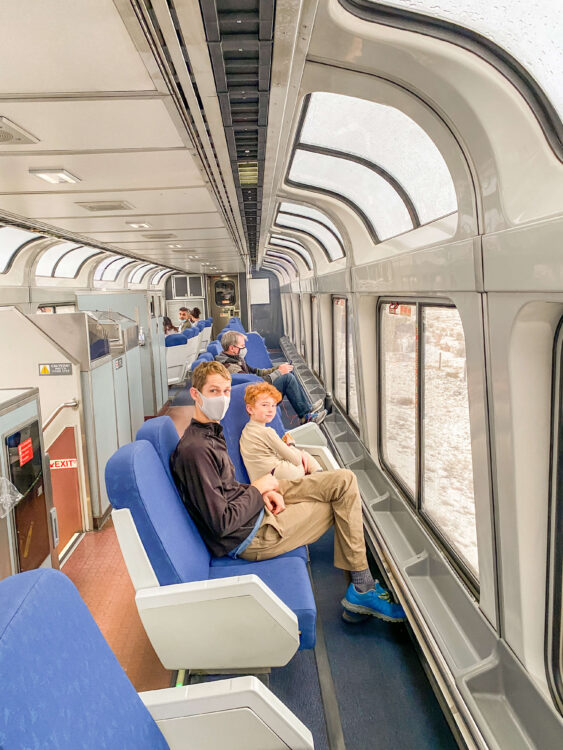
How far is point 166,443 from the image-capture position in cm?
292

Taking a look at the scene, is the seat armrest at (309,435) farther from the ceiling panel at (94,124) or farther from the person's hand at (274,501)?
the ceiling panel at (94,124)

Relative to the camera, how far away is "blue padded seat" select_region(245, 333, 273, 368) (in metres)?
9.59

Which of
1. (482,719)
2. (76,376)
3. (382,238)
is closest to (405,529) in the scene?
(482,719)

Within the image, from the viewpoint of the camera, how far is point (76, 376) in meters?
4.58

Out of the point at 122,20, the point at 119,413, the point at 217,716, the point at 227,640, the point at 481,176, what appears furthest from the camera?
the point at 119,413

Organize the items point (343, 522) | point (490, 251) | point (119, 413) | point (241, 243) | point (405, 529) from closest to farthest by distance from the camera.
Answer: point (490, 251)
point (343, 522)
point (405, 529)
point (119, 413)
point (241, 243)

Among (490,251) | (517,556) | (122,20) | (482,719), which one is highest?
(122,20)

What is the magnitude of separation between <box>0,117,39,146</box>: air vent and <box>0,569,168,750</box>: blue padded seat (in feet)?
6.85

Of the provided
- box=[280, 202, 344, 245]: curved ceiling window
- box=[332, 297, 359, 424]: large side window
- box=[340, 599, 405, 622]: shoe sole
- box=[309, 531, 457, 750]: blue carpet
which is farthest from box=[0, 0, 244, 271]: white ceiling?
box=[309, 531, 457, 750]: blue carpet

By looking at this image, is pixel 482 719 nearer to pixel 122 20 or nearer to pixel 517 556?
pixel 517 556

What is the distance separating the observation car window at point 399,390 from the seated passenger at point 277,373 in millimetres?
1915

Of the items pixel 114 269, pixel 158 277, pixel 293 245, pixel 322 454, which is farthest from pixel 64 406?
pixel 158 277

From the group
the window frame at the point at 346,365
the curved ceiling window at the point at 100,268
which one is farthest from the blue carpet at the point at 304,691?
the curved ceiling window at the point at 100,268

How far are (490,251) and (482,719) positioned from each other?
5.83ft
